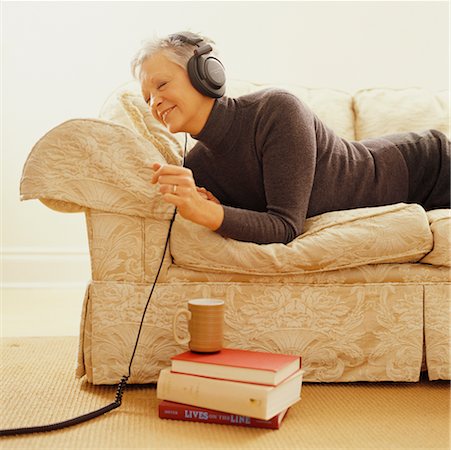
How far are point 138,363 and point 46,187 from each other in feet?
1.50

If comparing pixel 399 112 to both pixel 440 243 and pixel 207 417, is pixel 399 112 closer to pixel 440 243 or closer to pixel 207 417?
pixel 440 243

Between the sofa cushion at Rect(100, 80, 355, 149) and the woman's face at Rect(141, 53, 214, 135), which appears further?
the sofa cushion at Rect(100, 80, 355, 149)

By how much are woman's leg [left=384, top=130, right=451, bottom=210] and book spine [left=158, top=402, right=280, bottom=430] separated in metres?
0.88

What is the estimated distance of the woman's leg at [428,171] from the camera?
1854 millimetres

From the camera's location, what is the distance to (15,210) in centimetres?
288

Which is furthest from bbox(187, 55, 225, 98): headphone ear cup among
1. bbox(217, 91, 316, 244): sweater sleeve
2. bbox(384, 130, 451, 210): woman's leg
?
bbox(384, 130, 451, 210): woman's leg

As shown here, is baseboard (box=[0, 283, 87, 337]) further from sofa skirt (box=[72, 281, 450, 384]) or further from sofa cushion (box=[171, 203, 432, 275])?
sofa cushion (box=[171, 203, 432, 275])

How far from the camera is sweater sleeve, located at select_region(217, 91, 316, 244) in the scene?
4.91 feet

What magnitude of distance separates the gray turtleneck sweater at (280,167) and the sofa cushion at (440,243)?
230 mm

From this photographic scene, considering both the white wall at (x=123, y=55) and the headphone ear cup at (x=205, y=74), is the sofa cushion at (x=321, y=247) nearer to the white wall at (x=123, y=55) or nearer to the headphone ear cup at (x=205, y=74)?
the headphone ear cup at (x=205, y=74)

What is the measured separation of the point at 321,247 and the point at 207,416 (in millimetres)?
474

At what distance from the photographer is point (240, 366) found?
4.09ft

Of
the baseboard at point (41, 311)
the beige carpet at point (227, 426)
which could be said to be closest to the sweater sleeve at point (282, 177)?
the beige carpet at point (227, 426)

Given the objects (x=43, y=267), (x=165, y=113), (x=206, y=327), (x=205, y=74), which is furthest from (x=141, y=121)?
(x=43, y=267)
